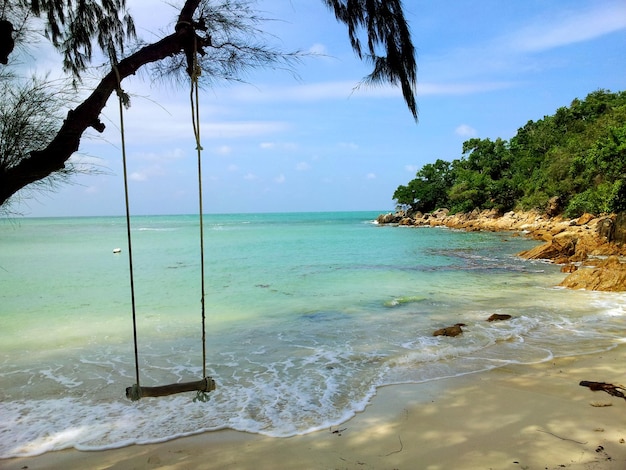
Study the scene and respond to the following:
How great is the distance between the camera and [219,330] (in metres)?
6.43

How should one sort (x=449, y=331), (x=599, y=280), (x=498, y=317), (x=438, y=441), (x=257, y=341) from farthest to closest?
(x=599, y=280) → (x=498, y=317) → (x=257, y=341) → (x=449, y=331) → (x=438, y=441)

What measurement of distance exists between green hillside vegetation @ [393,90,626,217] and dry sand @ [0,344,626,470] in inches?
587

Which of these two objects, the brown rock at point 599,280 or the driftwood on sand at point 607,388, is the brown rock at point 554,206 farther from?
the driftwood on sand at point 607,388

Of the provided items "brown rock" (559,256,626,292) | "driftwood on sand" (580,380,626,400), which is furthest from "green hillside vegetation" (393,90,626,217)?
"driftwood on sand" (580,380,626,400)

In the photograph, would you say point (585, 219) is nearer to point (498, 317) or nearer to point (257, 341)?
point (498, 317)

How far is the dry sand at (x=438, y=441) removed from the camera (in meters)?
2.52

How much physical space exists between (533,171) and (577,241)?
2165 centimetres

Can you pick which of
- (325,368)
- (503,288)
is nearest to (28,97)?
(325,368)

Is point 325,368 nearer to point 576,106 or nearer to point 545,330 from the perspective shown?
point 545,330

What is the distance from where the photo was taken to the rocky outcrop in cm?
871

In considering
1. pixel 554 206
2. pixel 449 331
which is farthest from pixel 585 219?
pixel 449 331

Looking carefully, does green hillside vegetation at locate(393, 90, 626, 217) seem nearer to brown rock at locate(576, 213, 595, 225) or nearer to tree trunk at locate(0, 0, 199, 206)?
brown rock at locate(576, 213, 595, 225)

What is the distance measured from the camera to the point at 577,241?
1491 centimetres

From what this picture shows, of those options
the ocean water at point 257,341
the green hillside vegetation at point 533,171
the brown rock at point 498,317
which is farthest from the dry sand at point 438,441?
the green hillside vegetation at point 533,171
